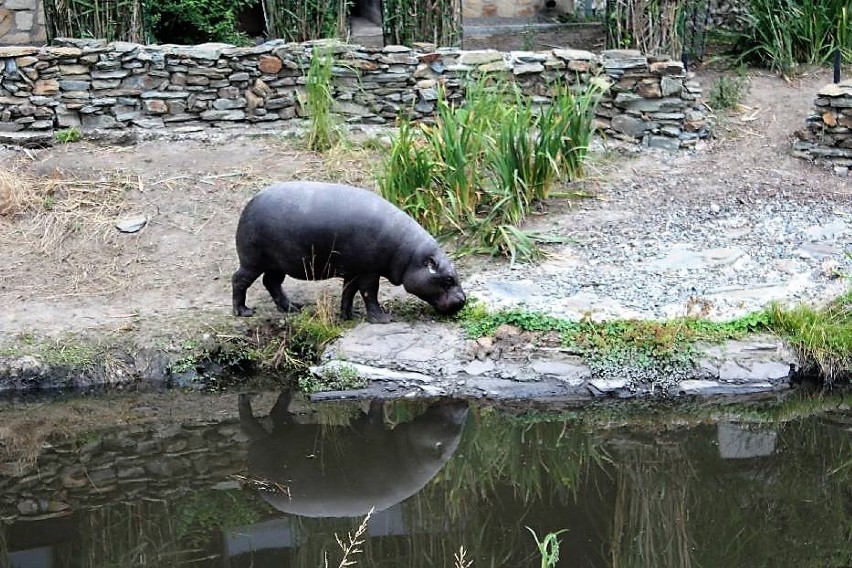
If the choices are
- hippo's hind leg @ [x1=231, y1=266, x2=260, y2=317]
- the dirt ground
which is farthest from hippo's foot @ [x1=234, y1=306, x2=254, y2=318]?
the dirt ground

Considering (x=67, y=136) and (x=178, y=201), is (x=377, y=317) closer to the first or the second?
(x=178, y=201)

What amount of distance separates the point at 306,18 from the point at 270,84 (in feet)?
3.44

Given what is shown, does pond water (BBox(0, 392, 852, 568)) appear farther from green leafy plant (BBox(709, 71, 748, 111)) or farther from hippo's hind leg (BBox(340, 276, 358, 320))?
green leafy plant (BBox(709, 71, 748, 111))

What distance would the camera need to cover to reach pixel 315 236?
7508mm

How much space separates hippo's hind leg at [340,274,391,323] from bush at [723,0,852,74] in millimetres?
6548

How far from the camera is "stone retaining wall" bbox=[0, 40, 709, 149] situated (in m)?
11.2

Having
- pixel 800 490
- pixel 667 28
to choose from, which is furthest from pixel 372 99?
pixel 800 490

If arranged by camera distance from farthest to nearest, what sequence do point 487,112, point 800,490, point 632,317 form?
point 487,112, point 632,317, point 800,490

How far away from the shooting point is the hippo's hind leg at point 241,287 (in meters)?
7.86

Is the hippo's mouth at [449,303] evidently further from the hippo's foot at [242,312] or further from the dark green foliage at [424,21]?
the dark green foliage at [424,21]

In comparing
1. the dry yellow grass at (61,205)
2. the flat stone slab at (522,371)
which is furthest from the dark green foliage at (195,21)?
the flat stone slab at (522,371)

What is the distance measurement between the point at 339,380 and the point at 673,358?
211cm

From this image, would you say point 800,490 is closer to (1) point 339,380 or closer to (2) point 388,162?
(1) point 339,380

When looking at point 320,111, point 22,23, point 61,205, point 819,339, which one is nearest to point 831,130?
point 819,339
